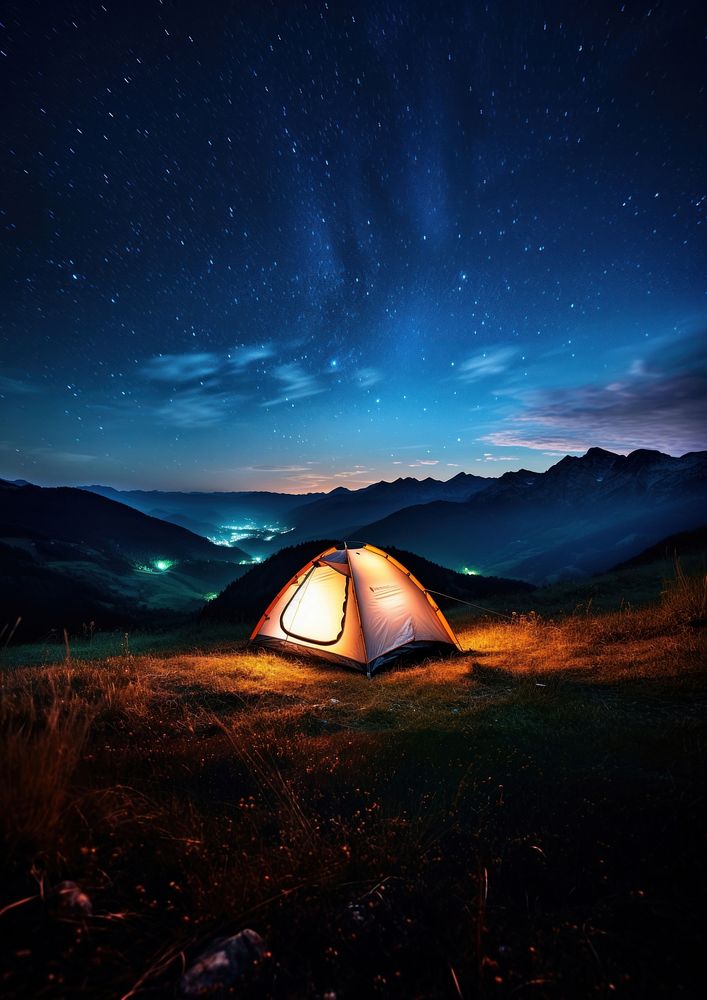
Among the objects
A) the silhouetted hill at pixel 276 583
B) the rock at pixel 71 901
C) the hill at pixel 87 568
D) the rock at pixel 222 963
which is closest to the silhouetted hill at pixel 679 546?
the silhouetted hill at pixel 276 583

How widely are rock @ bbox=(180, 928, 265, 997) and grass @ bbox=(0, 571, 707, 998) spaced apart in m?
0.07

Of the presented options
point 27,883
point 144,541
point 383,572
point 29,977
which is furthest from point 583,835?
point 144,541

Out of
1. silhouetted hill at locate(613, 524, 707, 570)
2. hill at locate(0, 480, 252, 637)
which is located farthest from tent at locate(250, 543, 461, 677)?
hill at locate(0, 480, 252, 637)

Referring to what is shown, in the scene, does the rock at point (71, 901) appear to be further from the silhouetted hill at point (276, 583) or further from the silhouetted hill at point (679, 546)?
the silhouetted hill at point (679, 546)

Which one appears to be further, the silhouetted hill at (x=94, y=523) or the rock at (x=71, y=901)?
the silhouetted hill at (x=94, y=523)

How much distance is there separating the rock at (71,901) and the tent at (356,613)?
821 centimetres

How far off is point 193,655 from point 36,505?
216 m

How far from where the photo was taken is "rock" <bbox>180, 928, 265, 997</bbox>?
2.14 meters

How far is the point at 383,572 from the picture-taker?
473 inches

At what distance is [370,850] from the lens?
3242 millimetres

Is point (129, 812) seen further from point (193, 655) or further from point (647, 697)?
point (193, 655)

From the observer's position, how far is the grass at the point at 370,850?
7.44 feet

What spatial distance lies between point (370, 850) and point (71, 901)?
197cm

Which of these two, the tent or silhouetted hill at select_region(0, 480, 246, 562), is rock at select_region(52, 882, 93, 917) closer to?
the tent
